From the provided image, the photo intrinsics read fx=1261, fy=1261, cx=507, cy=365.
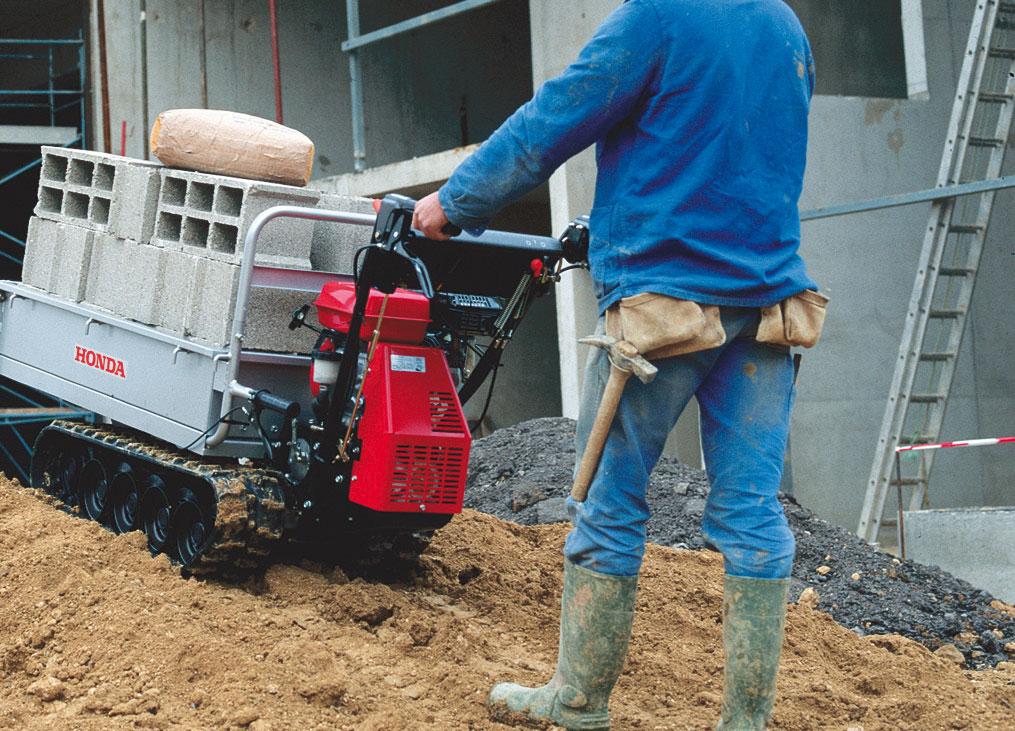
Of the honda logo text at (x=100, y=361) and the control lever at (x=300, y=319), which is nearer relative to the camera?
the control lever at (x=300, y=319)

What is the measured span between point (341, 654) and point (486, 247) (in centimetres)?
139

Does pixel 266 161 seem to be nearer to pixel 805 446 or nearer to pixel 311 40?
pixel 805 446

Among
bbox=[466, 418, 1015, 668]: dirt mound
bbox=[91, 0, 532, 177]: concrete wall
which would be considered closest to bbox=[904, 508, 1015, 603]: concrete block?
bbox=[466, 418, 1015, 668]: dirt mound

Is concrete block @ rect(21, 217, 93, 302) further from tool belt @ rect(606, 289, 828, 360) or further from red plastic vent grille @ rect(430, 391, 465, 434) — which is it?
tool belt @ rect(606, 289, 828, 360)

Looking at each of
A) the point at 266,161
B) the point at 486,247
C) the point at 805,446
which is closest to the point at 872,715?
the point at 486,247

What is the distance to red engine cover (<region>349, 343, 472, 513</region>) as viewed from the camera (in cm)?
420

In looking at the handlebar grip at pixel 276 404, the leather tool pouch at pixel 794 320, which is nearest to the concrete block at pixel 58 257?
the handlebar grip at pixel 276 404

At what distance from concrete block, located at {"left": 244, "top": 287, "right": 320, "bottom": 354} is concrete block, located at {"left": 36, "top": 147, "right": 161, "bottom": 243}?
0.77 m

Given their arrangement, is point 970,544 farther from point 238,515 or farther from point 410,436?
point 238,515

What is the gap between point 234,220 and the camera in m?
4.90

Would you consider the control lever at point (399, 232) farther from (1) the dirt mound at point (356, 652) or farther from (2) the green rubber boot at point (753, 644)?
(2) the green rubber boot at point (753, 644)

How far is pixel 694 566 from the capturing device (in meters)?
5.71

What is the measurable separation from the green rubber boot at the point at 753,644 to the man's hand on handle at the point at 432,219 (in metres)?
1.17

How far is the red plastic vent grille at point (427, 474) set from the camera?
4215 mm
